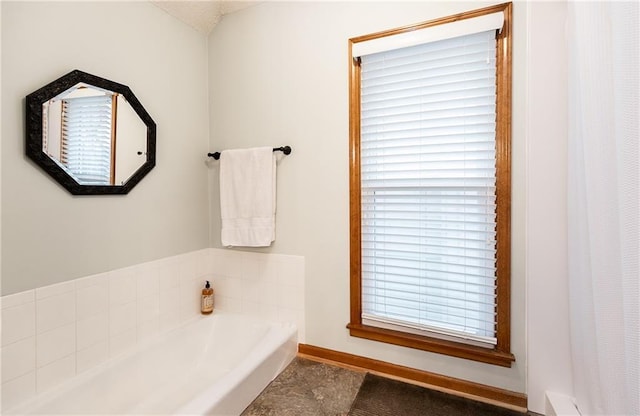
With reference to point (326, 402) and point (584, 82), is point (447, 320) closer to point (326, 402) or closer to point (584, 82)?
point (326, 402)

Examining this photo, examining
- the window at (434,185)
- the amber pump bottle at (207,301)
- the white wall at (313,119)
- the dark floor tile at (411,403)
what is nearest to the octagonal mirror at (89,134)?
the white wall at (313,119)

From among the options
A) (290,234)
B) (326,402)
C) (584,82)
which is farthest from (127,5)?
(326,402)

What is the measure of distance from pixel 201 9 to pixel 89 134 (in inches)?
42.8

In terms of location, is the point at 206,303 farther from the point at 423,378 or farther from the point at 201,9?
the point at 201,9

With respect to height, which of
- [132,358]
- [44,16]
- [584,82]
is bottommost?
[132,358]

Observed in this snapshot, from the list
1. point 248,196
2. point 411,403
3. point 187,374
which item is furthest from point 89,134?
point 411,403

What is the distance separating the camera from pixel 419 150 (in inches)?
58.2

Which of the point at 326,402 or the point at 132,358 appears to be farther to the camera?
the point at 132,358

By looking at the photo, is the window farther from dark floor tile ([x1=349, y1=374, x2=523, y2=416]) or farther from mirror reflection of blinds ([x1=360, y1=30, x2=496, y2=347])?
dark floor tile ([x1=349, y1=374, x2=523, y2=416])

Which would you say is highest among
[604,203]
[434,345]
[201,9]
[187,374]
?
[201,9]

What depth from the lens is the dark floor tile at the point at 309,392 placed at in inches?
50.9

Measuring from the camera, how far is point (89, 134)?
4.51 feet

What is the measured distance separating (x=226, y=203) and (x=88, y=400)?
115 centimetres


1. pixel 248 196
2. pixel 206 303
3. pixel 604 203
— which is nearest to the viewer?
pixel 604 203
